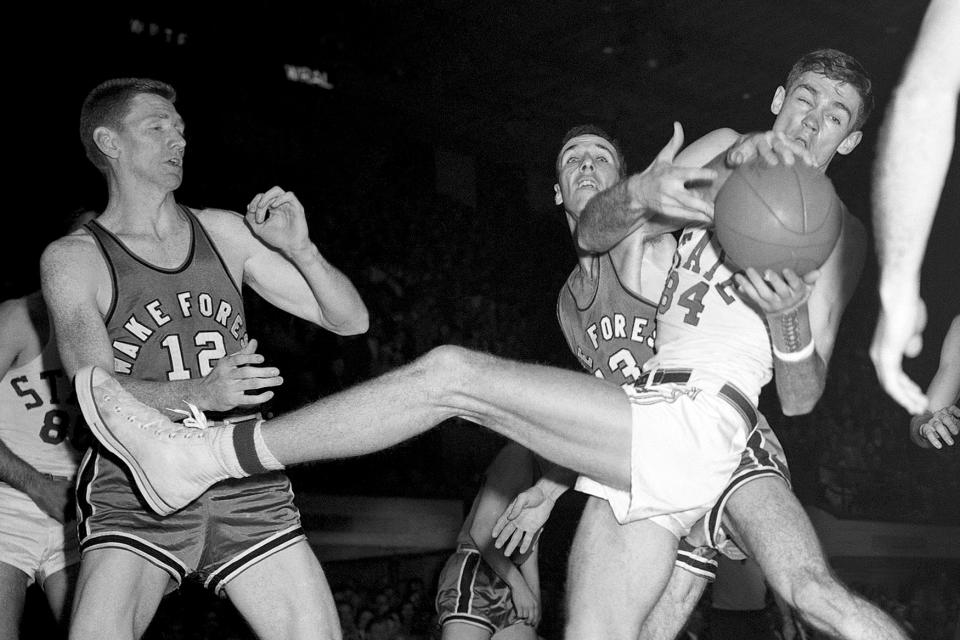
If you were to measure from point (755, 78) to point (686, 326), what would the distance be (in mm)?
8607

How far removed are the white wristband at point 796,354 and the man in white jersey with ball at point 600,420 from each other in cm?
1

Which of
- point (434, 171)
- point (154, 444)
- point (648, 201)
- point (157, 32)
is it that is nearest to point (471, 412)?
point (648, 201)

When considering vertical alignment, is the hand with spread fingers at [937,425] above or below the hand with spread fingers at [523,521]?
above

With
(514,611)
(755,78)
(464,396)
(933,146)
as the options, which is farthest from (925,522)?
(464,396)

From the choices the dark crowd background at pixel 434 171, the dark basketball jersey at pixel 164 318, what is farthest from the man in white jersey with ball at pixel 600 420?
the dark crowd background at pixel 434 171

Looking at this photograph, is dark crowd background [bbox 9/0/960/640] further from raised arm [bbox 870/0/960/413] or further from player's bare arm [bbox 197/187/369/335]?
raised arm [bbox 870/0/960/413]

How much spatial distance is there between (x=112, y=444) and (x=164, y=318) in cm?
51

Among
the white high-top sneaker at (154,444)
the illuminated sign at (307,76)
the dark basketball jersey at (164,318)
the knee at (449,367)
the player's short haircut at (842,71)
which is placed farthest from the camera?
the illuminated sign at (307,76)

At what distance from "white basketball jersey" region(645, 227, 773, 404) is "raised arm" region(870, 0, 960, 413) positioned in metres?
0.72

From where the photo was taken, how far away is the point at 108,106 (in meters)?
3.48

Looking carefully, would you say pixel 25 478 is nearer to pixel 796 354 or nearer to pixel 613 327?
pixel 613 327

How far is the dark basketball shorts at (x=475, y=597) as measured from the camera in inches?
168

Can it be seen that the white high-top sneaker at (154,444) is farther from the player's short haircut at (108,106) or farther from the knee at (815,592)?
the knee at (815,592)

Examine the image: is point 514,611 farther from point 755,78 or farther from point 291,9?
point 755,78
